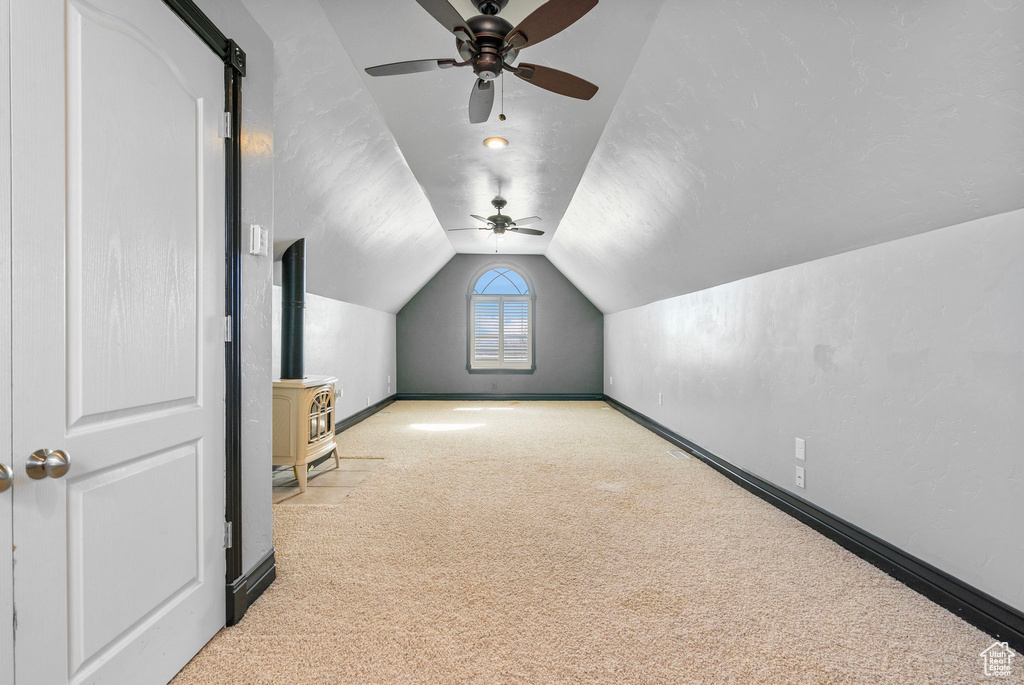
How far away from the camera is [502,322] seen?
9.19 metres

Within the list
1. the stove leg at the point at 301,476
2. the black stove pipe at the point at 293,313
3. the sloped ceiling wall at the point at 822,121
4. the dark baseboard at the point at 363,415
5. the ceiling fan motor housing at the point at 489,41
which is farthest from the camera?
the dark baseboard at the point at 363,415

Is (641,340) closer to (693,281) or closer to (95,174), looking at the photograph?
(693,281)

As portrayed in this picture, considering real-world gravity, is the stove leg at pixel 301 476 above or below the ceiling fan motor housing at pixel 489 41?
below

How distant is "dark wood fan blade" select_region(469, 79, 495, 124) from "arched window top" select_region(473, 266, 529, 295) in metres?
6.48

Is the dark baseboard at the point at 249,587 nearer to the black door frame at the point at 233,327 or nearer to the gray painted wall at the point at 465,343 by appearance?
the black door frame at the point at 233,327

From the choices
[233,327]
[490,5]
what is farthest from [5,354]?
[490,5]

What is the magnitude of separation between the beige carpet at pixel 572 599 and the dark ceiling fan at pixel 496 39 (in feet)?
7.26

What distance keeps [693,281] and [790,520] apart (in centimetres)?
239

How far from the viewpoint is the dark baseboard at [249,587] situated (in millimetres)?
1913

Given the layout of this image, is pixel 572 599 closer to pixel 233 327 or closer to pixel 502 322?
pixel 233 327

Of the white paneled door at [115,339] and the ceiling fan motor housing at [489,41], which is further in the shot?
the ceiling fan motor housing at [489,41]

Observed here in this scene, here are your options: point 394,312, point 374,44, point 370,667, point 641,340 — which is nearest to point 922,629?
point 370,667

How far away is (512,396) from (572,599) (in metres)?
7.07

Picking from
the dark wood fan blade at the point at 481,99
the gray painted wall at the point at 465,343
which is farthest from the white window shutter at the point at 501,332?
the dark wood fan blade at the point at 481,99
